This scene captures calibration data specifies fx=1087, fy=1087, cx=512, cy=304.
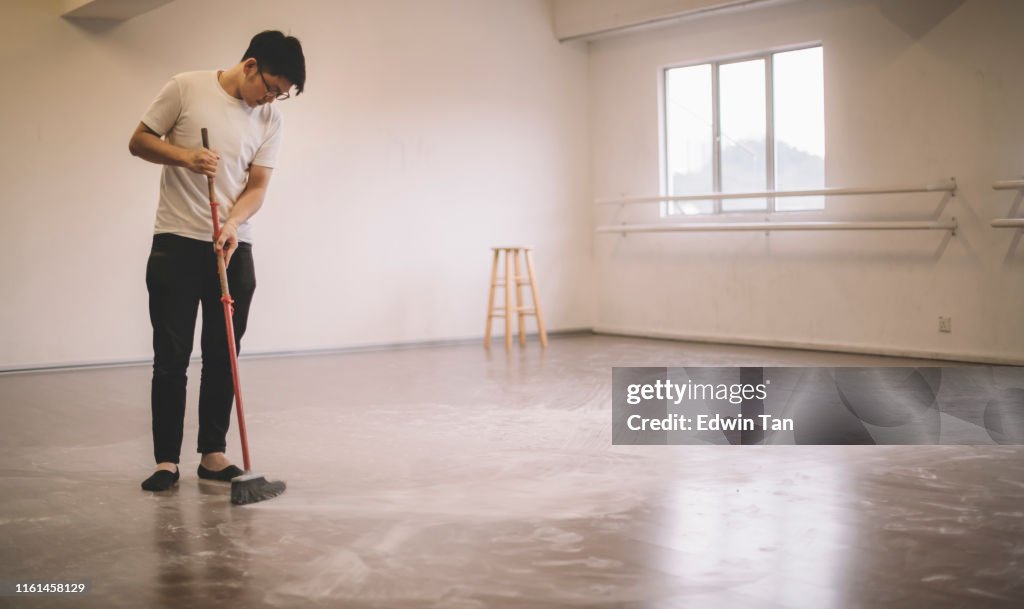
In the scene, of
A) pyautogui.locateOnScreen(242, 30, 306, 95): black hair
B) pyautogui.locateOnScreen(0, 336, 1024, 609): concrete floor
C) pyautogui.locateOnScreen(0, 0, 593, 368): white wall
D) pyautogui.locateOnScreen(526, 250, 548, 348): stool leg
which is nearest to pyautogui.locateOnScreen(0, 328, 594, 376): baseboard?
pyautogui.locateOnScreen(0, 0, 593, 368): white wall

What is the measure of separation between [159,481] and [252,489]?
38 cm

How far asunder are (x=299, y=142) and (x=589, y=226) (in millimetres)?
2621

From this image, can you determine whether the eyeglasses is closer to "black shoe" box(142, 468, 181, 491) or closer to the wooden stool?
"black shoe" box(142, 468, 181, 491)

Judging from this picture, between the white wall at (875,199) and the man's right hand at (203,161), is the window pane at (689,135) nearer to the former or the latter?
the white wall at (875,199)

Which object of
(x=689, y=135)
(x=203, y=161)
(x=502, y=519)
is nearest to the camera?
(x=502, y=519)

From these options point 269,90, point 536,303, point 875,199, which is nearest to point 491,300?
point 536,303

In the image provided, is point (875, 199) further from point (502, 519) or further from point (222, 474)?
point (222, 474)

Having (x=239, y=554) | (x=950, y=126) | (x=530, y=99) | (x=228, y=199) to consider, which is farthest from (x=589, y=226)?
(x=239, y=554)

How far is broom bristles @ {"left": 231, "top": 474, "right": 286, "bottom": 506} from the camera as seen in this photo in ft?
10.4

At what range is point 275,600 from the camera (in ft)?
7.60

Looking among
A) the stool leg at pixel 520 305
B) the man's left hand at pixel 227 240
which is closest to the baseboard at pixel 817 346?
the stool leg at pixel 520 305

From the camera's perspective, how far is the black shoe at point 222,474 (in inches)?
138

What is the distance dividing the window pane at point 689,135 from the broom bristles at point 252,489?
208 inches

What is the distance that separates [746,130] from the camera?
25.2ft
